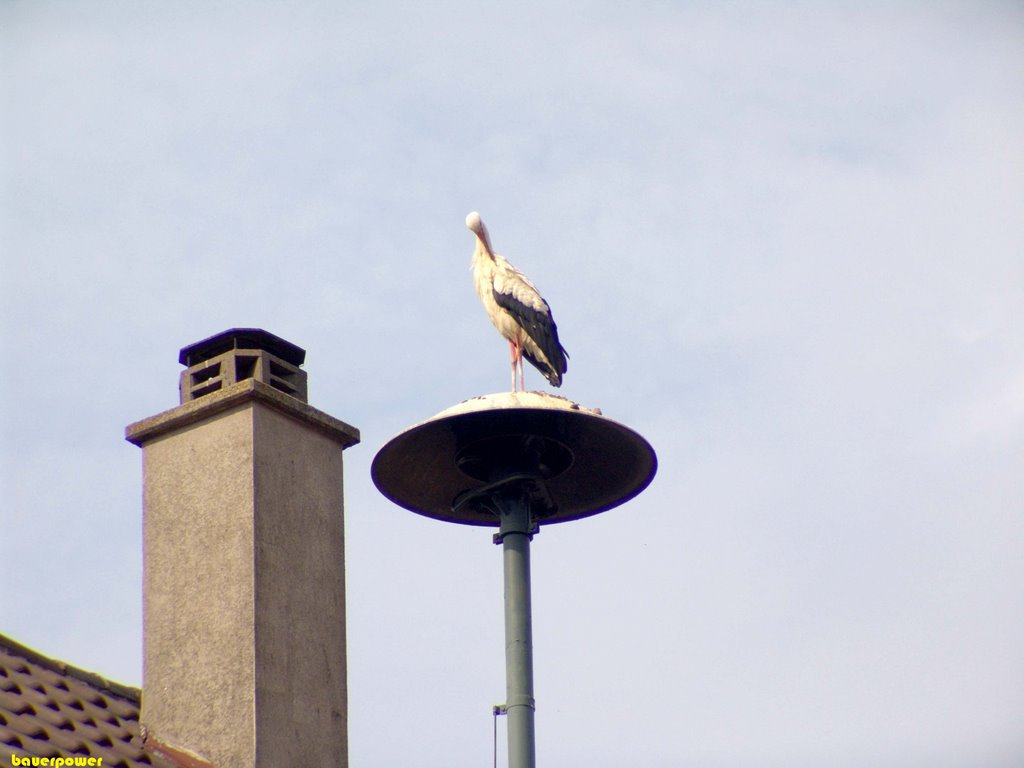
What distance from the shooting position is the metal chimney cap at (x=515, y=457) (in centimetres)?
1062

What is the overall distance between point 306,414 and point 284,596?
1.27 m

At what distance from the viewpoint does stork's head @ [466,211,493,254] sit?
15781 mm

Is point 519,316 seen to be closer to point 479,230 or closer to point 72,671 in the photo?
point 479,230

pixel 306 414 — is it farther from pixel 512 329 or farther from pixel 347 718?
pixel 512 329

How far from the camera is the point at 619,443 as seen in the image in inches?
429

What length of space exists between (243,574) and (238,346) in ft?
6.02

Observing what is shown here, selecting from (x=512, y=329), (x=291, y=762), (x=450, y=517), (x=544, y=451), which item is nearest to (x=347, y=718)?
(x=291, y=762)

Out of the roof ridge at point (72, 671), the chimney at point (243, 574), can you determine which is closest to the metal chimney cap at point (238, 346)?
the chimney at point (243, 574)

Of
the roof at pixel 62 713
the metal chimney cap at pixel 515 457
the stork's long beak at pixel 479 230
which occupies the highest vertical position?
the stork's long beak at pixel 479 230

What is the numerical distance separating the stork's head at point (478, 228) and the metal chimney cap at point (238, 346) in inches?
136

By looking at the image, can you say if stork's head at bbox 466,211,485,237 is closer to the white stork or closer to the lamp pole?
the white stork

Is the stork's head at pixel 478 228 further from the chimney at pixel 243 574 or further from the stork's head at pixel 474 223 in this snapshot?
the chimney at pixel 243 574

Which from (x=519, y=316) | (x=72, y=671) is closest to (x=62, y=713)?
(x=72, y=671)

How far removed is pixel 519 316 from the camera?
50.0ft
